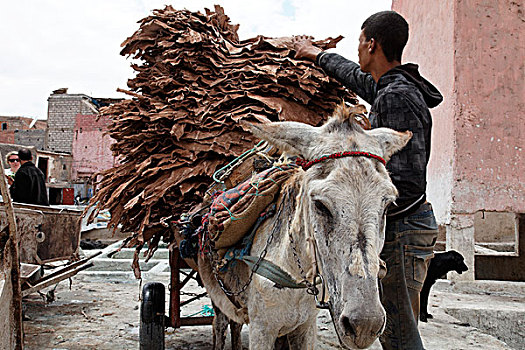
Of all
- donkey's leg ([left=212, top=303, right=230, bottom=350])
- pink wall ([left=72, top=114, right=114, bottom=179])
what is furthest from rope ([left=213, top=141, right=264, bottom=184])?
pink wall ([left=72, top=114, right=114, bottom=179])

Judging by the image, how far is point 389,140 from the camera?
1838 millimetres

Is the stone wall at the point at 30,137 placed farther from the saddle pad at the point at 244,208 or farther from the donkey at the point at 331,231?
the donkey at the point at 331,231

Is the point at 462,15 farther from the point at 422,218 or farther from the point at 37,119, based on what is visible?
the point at 37,119

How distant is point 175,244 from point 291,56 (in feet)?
5.99

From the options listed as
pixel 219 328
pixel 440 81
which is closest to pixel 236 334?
pixel 219 328

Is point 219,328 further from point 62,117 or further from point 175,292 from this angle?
point 62,117

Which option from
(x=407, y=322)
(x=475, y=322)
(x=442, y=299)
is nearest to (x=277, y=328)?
(x=407, y=322)

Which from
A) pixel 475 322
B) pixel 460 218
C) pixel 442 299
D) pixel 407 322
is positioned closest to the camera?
pixel 407 322

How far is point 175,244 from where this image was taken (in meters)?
3.32

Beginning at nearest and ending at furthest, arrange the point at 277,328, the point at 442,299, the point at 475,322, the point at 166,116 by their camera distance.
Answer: the point at 277,328
the point at 166,116
the point at 475,322
the point at 442,299

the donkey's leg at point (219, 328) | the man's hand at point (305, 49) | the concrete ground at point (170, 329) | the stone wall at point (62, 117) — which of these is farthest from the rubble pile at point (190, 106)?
the stone wall at point (62, 117)

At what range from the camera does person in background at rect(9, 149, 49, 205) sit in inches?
229

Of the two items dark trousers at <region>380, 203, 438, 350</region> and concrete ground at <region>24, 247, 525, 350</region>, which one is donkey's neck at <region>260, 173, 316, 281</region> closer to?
dark trousers at <region>380, 203, 438, 350</region>

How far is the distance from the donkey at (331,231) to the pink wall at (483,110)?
6.03 m
